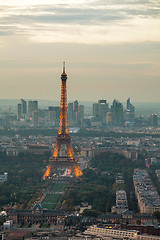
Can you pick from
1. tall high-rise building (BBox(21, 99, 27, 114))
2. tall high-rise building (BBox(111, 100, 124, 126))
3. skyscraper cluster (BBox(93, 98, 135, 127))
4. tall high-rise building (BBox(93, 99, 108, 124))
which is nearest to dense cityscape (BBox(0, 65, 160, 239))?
tall high-rise building (BBox(111, 100, 124, 126))

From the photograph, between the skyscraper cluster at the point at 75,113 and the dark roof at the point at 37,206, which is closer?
the dark roof at the point at 37,206

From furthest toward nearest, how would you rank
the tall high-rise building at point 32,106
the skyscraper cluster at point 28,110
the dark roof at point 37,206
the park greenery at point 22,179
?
Answer: 1. the tall high-rise building at point 32,106
2. the skyscraper cluster at point 28,110
3. the park greenery at point 22,179
4. the dark roof at point 37,206

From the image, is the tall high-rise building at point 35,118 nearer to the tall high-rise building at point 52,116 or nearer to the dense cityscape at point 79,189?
the tall high-rise building at point 52,116

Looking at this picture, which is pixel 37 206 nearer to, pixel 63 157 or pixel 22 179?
pixel 22 179

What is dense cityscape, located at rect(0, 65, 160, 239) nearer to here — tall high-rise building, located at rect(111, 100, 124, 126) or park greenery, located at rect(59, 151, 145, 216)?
park greenery, located at rect(59, 151, 145, 216)

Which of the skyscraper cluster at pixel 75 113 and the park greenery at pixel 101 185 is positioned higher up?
the skyscraper cluster at pixel 75 113

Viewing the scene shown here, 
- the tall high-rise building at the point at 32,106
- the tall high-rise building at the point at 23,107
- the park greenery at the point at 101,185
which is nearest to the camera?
the park greenery at the point at 101,185

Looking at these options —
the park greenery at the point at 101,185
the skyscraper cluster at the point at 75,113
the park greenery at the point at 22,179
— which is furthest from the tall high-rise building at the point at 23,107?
the park greenery at the point at 101,185

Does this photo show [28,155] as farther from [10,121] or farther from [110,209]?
[10,121]

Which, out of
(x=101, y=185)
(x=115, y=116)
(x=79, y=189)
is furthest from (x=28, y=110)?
(x=79, y=189)

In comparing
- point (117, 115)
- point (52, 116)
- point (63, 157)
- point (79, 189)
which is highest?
point (117, 115)

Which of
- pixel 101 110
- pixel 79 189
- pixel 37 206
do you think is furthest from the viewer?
pixel 101 110
